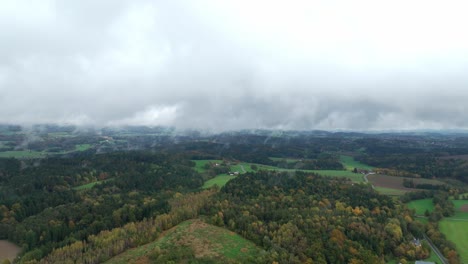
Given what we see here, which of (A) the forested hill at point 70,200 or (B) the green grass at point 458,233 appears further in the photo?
(A) the forested hill at point 70,200

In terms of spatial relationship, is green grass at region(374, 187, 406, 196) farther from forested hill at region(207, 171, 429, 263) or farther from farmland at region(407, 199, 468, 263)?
forested hill at region(207, 171, 429, 263)

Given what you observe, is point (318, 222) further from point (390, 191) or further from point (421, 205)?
point (390, 191)

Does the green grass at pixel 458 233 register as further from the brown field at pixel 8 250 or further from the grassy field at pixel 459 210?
the brown field at pixel 8 250

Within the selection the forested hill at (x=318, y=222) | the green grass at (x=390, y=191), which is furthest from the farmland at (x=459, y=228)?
the green grass at (x=390, y=191)

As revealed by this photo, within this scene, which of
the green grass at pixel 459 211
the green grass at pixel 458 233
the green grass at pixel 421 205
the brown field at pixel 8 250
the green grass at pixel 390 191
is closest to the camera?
the brown field at pixel 8 250

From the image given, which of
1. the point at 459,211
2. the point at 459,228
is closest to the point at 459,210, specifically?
the point at 459,211

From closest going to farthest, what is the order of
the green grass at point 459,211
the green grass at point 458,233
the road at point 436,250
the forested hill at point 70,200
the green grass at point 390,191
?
the road at point 436,250, the green grass at point 458,233, the forested hill at point 70,200, the green grass at point 459,211, the green grass at point 390,191
